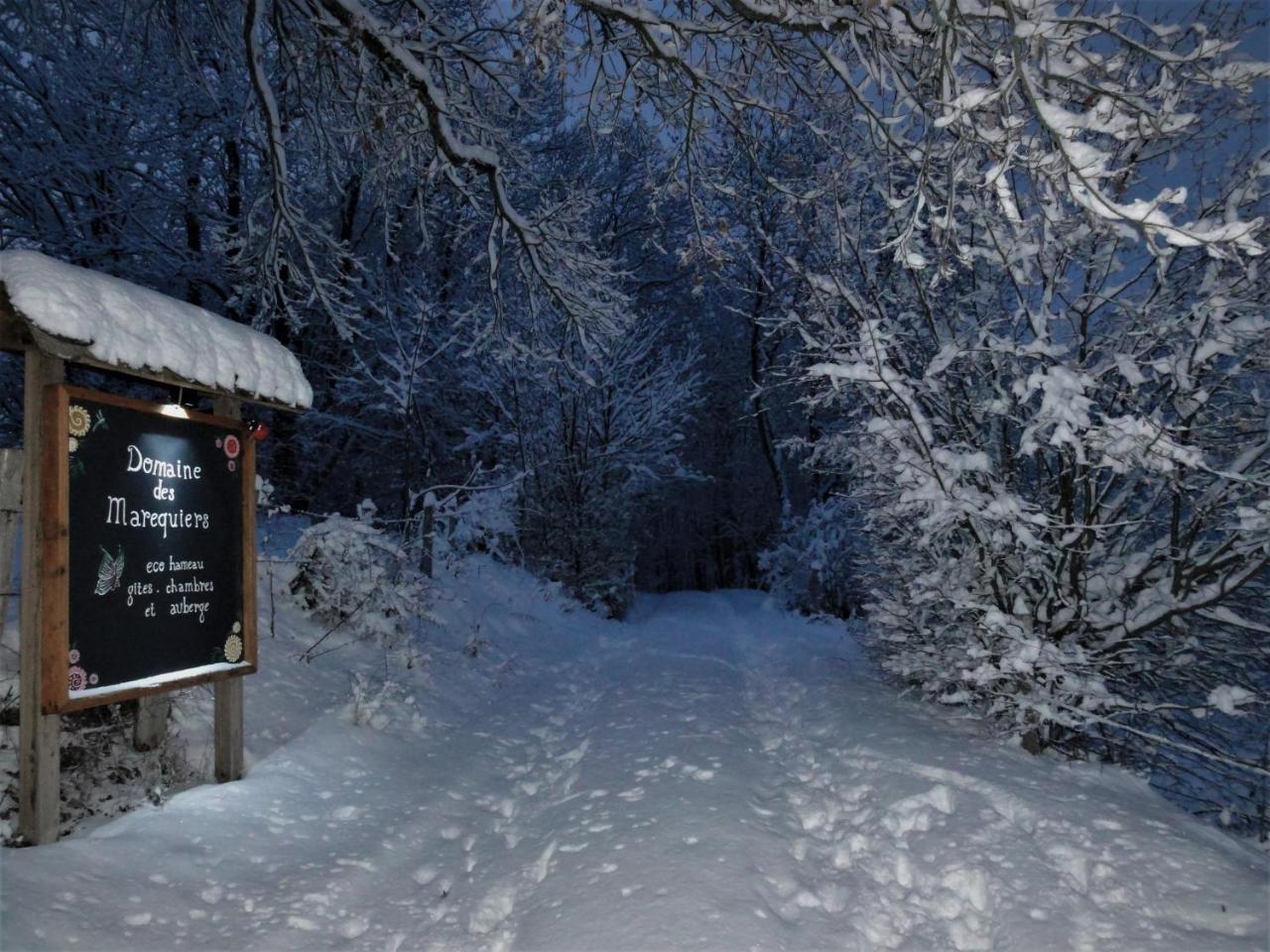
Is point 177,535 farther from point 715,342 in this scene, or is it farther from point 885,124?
point 715,342

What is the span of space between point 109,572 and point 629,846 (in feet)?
9.81

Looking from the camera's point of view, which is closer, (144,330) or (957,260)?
(144,330)

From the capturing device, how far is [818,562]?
15820 mm

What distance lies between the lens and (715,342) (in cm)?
2669

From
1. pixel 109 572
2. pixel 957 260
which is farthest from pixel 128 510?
pixel 957 260

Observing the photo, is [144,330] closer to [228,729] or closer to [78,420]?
[78,420]

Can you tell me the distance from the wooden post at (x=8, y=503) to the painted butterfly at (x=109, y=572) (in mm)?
497

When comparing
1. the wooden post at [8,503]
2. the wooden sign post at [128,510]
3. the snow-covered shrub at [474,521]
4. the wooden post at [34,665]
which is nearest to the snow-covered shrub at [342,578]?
the snow-covered shrub at [474,521]

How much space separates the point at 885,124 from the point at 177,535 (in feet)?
14.9

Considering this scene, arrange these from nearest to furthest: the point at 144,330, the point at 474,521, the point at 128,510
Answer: the point at 144,330, the point at 128,510, the point at 474,521

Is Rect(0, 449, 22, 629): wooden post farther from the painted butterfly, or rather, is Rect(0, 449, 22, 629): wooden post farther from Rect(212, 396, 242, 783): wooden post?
Rect(212, 396, 242, 783): wooden post

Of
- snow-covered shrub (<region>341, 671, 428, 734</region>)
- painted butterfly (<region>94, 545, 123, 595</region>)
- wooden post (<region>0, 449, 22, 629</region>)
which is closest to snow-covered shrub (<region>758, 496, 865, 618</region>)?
snow-covered shrub (<region>341, 671, 428, 734</region>)

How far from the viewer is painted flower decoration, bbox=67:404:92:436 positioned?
3766 millimetres

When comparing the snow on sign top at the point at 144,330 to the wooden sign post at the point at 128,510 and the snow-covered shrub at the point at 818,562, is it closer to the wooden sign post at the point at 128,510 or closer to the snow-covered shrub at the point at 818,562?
the wooden sign post at the point at 128,510
